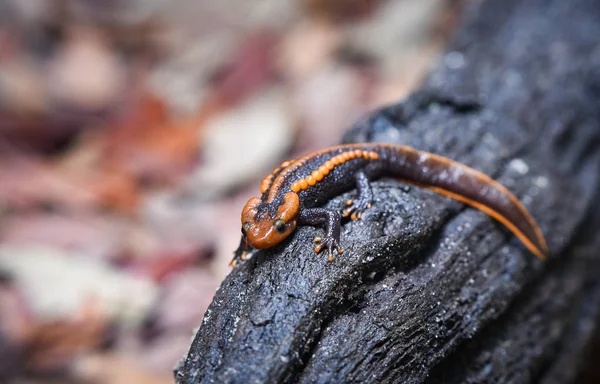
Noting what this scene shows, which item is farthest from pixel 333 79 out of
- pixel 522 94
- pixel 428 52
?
pixel 522 94

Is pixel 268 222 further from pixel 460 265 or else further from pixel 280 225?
pixel 460 265

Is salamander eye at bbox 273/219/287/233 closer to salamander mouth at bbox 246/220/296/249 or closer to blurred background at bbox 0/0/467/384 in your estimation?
salamander mouth at bbox 246/220/296/249

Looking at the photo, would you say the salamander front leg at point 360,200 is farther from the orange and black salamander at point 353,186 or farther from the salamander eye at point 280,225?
the salamander eye at point 280,225

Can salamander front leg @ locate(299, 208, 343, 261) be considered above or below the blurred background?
below

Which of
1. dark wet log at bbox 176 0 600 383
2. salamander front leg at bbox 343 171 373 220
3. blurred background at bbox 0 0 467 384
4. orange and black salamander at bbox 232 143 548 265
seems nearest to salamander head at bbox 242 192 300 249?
orange and black salamander at bbox 232 143 548 265

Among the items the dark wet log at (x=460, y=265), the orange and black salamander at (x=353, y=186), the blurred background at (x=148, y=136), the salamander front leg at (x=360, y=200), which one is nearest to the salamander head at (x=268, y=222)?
the orange and black salamander at (x=353, y=186)

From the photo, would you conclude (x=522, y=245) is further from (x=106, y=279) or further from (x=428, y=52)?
(x=428, y=52)

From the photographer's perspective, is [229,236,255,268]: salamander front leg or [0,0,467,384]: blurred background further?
[0,0,467,384]: blurred background

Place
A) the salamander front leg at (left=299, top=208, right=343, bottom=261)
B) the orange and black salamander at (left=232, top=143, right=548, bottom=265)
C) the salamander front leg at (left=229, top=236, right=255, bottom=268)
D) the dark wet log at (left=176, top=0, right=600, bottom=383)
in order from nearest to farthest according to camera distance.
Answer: the dark wet log at (left=176, top=0, right=600, bottom=383) → the salamander front leg at (left=299, top=208, right=343, bottom=261) → the orange and black salamander at (left=232, top=143, right=548, bottom=265) → the salamander front leg at (left=229, top=236, right=255, bottom=268)
